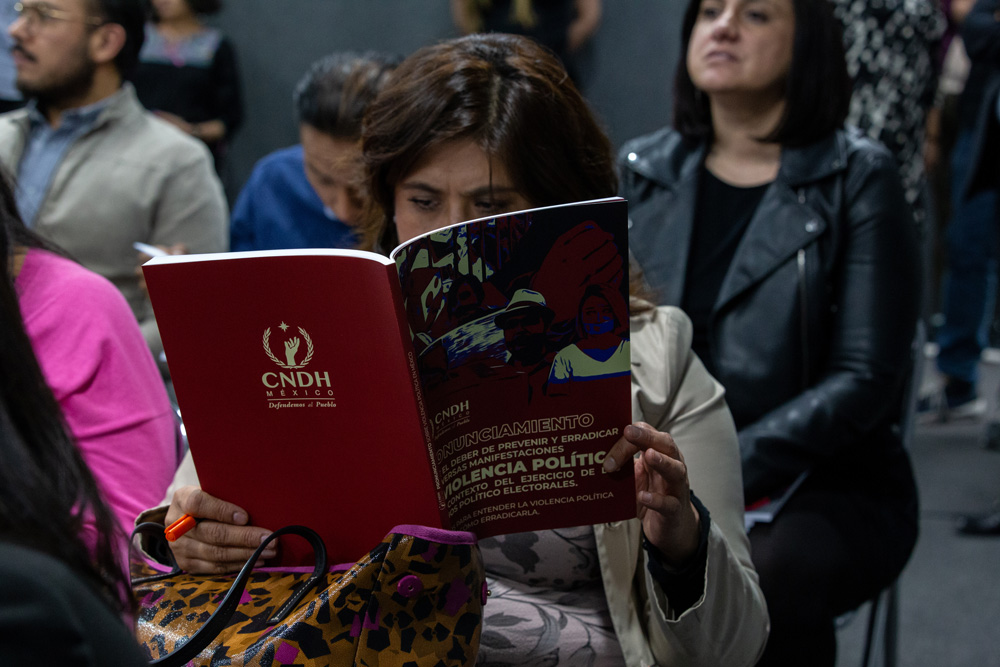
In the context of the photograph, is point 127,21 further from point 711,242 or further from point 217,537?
point 217,537

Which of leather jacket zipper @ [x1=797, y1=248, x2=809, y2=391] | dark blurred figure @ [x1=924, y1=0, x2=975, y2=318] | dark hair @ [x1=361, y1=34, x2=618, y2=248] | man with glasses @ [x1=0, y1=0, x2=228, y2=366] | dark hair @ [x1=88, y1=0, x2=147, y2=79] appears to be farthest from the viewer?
dark blurred figure @ [x1=924, y1=0, x2=975, y2=318]

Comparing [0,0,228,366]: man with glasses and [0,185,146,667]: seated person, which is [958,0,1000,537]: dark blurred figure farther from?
[0,185,146,667]: seated person

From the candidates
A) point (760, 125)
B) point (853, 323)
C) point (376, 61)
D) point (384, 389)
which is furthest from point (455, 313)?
point (376, 61)

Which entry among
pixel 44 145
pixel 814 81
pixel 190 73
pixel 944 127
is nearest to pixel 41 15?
pixel 44 145

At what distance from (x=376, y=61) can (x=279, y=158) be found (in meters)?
0.49

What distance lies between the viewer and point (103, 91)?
2.64m

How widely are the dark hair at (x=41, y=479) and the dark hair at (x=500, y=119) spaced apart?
0.63 meters

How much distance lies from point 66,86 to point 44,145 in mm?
172

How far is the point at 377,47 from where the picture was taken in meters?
4.66

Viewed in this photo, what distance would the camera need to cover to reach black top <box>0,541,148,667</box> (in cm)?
47

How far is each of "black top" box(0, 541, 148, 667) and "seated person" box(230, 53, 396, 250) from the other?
145 centimetres

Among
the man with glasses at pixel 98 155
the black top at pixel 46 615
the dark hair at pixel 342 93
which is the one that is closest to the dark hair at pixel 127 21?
the man with glasses at pixel 98 155

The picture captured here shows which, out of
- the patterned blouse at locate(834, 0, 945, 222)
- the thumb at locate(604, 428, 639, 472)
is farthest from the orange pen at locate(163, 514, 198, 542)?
the patterned blouse at locate(834, 0, 945, 222)

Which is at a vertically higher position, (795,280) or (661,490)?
(661,490)
